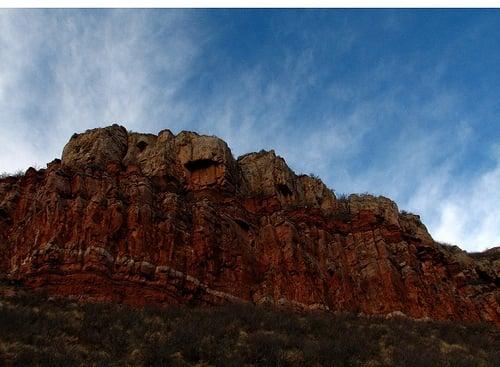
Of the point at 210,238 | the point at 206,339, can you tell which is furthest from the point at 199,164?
the point at 206,339

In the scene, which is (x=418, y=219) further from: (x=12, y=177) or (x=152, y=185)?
(x=12, y=177)

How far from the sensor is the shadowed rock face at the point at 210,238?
22.5 meters

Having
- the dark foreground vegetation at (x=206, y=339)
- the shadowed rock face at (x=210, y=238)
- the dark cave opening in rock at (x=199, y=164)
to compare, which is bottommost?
the dark foreground vegetation at (x=206, y=339)

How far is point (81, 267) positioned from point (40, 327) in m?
4.87

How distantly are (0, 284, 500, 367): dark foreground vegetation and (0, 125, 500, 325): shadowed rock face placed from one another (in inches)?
78.7

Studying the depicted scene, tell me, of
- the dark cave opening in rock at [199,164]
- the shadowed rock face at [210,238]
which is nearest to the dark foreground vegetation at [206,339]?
the shadowed rock face at [210,238]

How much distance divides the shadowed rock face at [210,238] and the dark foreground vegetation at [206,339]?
78.7 inches

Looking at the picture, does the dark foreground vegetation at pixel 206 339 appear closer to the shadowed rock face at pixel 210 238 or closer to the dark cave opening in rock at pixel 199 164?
the shadowed rock face at pixel 210 238

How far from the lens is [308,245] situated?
29.4 meters

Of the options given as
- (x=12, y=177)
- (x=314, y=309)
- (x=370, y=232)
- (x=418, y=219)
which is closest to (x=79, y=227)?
(x=12, y=177)

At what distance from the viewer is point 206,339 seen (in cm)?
1753

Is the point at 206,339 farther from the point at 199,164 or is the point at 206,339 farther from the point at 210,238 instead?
the point at 199,164

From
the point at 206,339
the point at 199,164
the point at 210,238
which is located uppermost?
the point at 199,164

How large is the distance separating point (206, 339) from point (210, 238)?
8734mm
